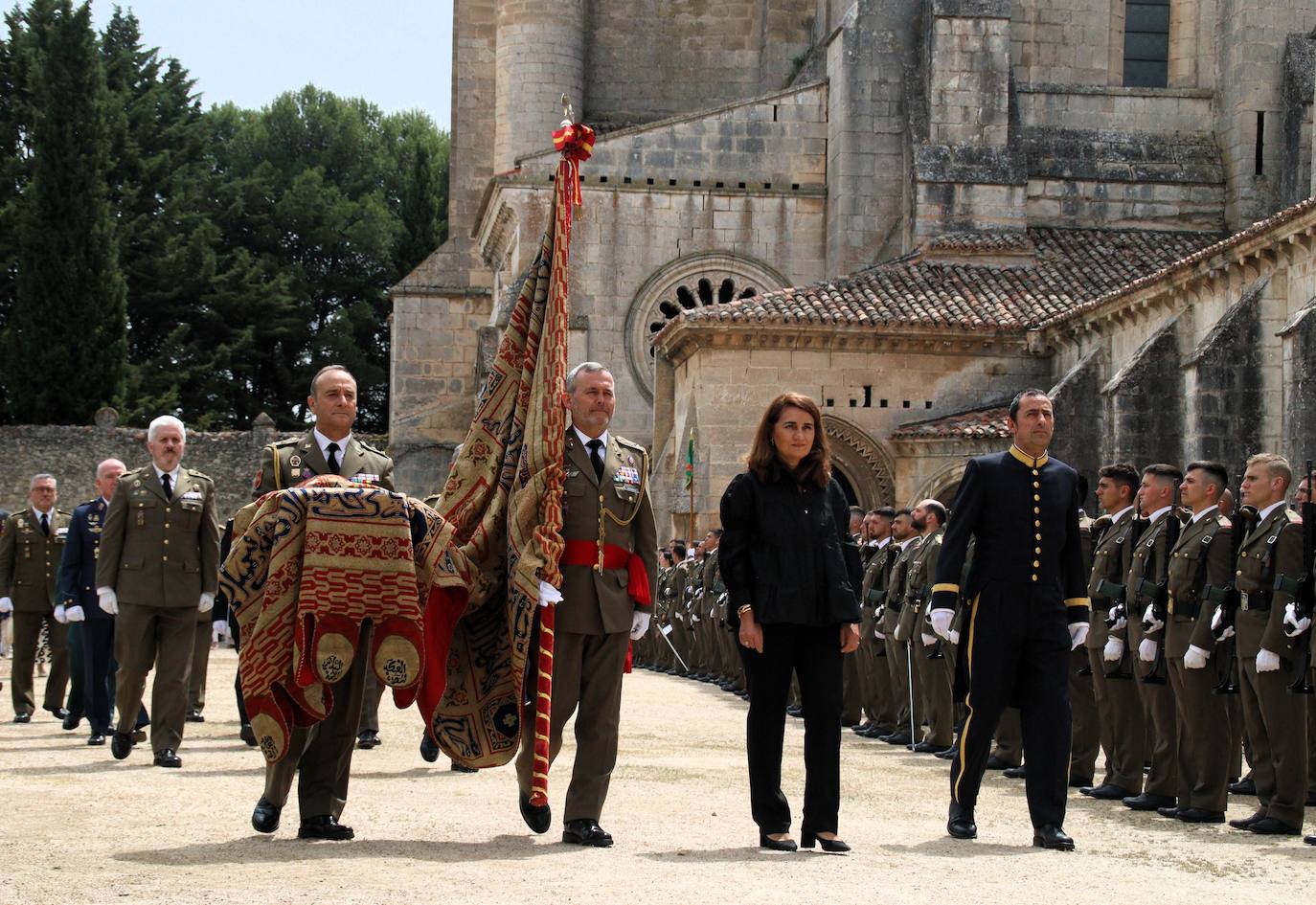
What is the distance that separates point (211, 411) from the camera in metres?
55.0

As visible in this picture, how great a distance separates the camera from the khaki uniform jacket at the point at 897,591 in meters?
14.2

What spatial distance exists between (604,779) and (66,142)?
45.5 metres

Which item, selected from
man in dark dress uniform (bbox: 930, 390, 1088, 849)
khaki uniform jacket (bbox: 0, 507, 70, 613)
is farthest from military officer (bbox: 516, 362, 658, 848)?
khaki uniform jacket (bbox: 0, 507, 70, 613)

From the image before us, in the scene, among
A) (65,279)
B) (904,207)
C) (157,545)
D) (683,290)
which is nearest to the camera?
(157,545)

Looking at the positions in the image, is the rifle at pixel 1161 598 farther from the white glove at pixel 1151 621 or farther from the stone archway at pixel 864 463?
the stone archway at pixel 864 463

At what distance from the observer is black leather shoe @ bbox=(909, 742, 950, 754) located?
1348 cm

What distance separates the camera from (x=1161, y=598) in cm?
1034

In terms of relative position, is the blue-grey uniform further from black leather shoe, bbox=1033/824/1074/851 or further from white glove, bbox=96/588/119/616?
white glove, bbox=96/588/119/616

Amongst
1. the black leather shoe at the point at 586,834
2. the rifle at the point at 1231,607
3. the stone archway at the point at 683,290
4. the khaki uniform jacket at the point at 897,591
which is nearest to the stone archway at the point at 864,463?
the stone archway at the point at 683,290

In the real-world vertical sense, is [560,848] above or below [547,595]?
below

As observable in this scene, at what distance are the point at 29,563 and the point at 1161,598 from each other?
9.80 metres

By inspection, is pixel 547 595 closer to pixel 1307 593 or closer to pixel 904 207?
pixel 1307 593

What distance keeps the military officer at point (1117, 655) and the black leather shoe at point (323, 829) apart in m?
4.64

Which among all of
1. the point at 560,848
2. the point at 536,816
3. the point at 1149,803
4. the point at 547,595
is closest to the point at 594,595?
the point at 547,595
